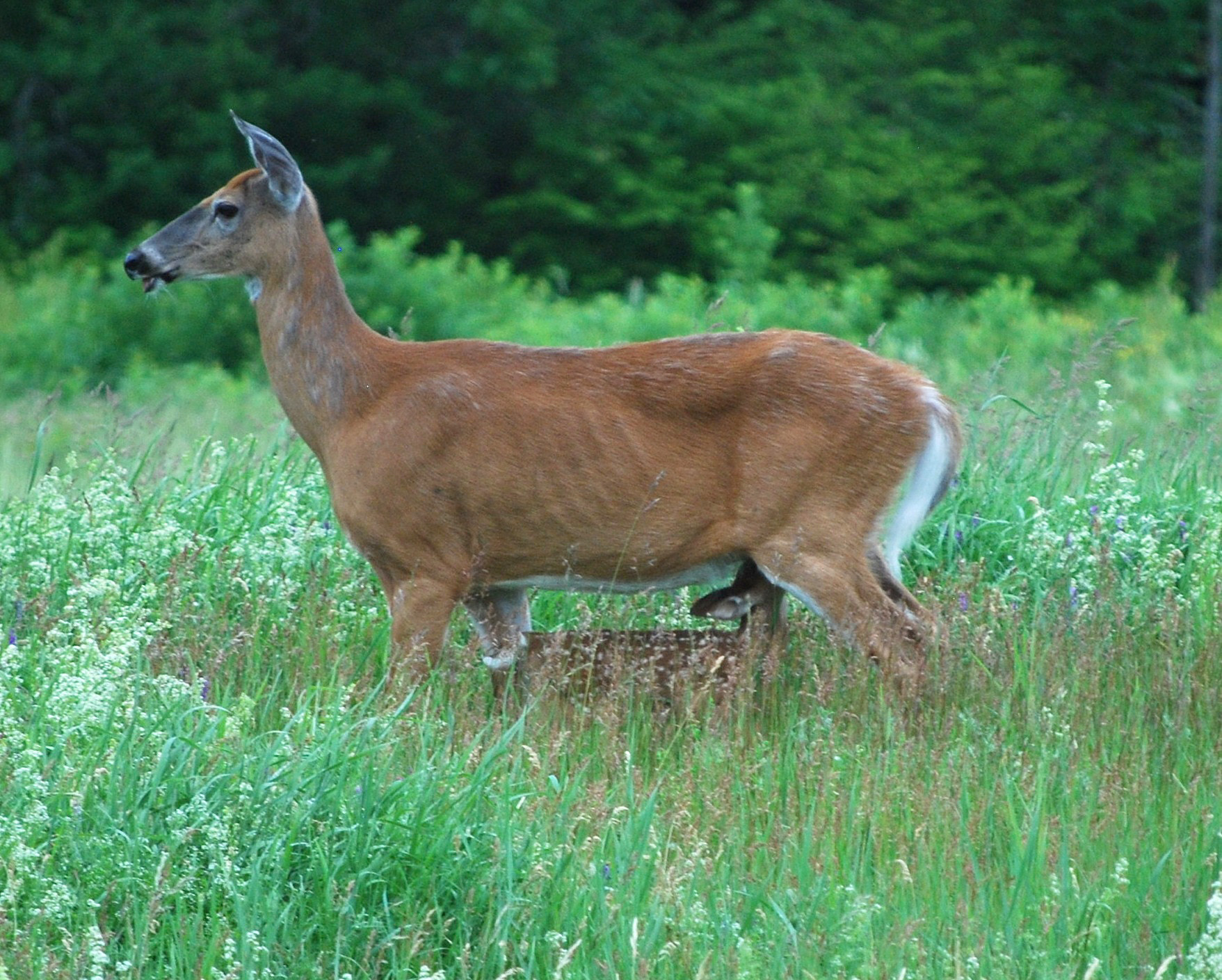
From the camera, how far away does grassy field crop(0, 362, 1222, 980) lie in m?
3.48

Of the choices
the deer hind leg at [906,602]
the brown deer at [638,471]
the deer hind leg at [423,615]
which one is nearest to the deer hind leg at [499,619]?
the brown deer at [638,471]

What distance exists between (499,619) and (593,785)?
1406 millimetres

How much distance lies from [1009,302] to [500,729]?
37.1 feet

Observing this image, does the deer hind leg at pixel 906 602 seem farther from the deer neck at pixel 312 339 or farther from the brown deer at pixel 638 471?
the deer neck at pixel 312 339

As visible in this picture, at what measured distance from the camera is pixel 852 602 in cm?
491

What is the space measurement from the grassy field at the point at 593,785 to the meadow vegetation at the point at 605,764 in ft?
0.04

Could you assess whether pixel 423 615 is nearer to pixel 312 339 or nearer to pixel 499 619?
pixel 499 619

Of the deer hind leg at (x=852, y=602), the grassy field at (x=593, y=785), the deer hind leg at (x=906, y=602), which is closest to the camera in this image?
the grassy field at (x=593, y=785)

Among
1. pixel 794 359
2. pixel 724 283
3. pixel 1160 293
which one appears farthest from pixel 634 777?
pixel 1160 293

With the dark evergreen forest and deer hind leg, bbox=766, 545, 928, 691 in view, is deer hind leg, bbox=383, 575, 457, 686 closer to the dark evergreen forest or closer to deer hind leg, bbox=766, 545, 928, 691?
deer hind leg, bbox=766, 545, 928, 691

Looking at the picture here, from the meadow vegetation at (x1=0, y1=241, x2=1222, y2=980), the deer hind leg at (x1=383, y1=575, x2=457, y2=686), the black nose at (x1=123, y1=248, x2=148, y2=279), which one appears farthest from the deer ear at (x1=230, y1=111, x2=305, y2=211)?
the deer hind leg at (x1=383, y1=575, x2=457, y2=686)

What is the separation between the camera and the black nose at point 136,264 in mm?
5316

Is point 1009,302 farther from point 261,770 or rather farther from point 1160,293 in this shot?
point 261,770

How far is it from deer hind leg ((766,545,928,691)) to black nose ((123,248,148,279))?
2.05m
